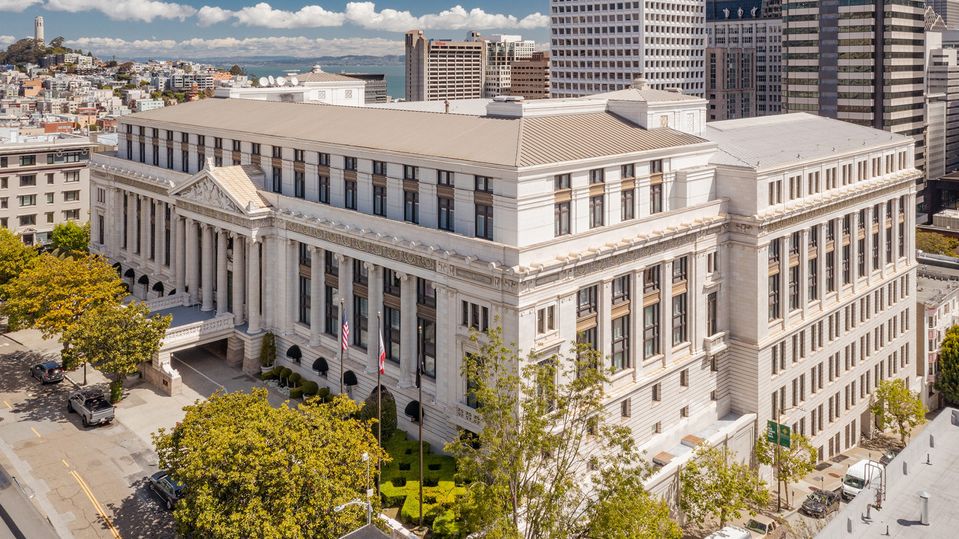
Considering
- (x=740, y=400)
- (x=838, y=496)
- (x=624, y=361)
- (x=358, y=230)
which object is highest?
(x=358, y=230)

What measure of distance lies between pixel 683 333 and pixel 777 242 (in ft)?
43.9

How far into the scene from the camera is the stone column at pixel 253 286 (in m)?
74.3

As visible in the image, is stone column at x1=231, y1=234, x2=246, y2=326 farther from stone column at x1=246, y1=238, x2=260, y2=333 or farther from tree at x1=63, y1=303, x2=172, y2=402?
tree at x1=63, y1=303, x2=172, y2=402

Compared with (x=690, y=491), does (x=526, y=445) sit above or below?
above

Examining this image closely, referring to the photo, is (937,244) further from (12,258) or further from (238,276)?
(12,258)

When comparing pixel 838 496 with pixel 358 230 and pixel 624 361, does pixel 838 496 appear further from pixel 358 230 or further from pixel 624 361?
pixel 358 230

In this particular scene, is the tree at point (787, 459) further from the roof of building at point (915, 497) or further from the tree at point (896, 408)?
the tree at point (896, 408)

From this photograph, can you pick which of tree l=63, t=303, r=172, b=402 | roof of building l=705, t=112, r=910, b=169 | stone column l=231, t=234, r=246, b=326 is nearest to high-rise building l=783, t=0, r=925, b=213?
roof of building l=705, t=112, r=910, b=169

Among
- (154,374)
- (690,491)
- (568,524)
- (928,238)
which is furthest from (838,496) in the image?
(928,238)

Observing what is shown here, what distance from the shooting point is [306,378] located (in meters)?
70.8

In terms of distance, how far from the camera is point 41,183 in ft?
395

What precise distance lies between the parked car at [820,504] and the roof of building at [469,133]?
3174 cm

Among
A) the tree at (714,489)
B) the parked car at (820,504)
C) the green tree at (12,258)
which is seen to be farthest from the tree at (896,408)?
the green tree at (12,258)

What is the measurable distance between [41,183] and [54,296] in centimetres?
5780
